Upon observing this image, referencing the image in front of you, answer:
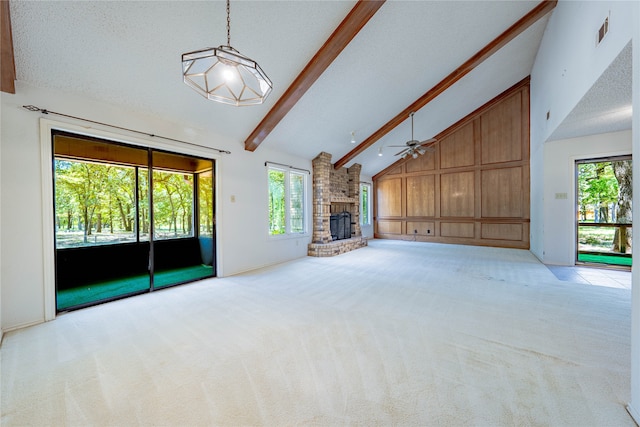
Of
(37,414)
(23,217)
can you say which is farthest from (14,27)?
(37,414)

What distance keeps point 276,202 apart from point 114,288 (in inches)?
136

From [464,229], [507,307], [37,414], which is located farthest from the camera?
[464,229]

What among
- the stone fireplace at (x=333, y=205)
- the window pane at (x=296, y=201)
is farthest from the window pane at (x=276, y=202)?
the stone fireplace at (x=333, y=205)

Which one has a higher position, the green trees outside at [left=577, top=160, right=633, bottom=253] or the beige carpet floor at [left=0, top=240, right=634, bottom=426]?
the green trees outside at [left=577, top=160, right=633, bottom=253]

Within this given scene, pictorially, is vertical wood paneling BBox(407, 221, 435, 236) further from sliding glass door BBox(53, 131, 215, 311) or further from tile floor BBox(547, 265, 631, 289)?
sliding glass door BBox(53, 131, 215, 311)

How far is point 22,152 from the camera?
9.16ft

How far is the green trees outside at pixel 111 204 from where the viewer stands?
4992 mm

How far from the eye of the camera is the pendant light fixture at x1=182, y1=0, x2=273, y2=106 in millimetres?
1854

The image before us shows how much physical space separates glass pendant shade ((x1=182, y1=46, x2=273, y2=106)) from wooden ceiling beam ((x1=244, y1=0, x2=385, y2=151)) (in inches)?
62.2

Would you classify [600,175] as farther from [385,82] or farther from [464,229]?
[385,82]

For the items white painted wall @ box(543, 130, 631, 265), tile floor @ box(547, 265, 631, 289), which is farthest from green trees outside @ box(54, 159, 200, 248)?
white painted wall @ box(543, 130, 631, 265)

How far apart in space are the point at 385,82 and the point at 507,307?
4.42m

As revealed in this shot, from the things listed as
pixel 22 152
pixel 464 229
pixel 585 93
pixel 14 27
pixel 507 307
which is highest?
pixel 14 27

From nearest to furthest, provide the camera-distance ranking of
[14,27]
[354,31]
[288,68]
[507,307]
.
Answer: [14,27], [507,307], [354,31], [288,68]
